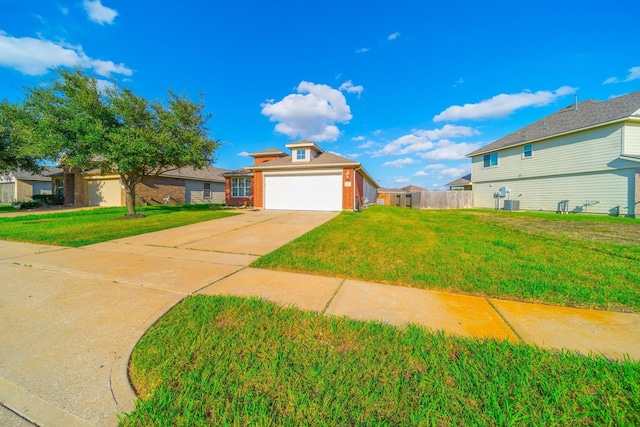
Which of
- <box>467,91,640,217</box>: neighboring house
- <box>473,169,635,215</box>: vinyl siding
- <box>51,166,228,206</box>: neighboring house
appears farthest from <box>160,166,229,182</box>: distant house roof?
<box>473,169,635,215</box>: vinyl siding

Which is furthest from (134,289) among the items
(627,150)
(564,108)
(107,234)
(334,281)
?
(564,108)

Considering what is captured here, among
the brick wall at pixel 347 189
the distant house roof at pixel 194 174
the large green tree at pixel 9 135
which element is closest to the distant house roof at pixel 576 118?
the brick wall at pixel 347 189

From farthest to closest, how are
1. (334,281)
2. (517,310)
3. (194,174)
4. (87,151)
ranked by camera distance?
(194,174)
(87,151)
(334,281)
(517,310)

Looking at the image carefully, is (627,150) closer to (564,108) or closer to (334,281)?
(564,108)

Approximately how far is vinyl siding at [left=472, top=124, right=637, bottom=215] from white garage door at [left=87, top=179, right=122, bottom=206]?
29.8 meters

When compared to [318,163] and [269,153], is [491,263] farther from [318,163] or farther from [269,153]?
[269,153]

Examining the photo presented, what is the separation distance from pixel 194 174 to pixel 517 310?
2601 cm

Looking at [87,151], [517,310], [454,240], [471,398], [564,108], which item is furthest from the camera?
[564,108]

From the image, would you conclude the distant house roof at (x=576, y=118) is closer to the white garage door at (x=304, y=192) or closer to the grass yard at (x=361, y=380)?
the white garage door at (x=304, y=192)

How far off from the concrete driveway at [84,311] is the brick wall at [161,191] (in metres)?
15.6

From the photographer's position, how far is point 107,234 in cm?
672

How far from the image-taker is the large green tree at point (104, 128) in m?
9.72

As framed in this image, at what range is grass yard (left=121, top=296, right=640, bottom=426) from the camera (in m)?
1.34

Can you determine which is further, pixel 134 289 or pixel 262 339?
pixel 134 289
